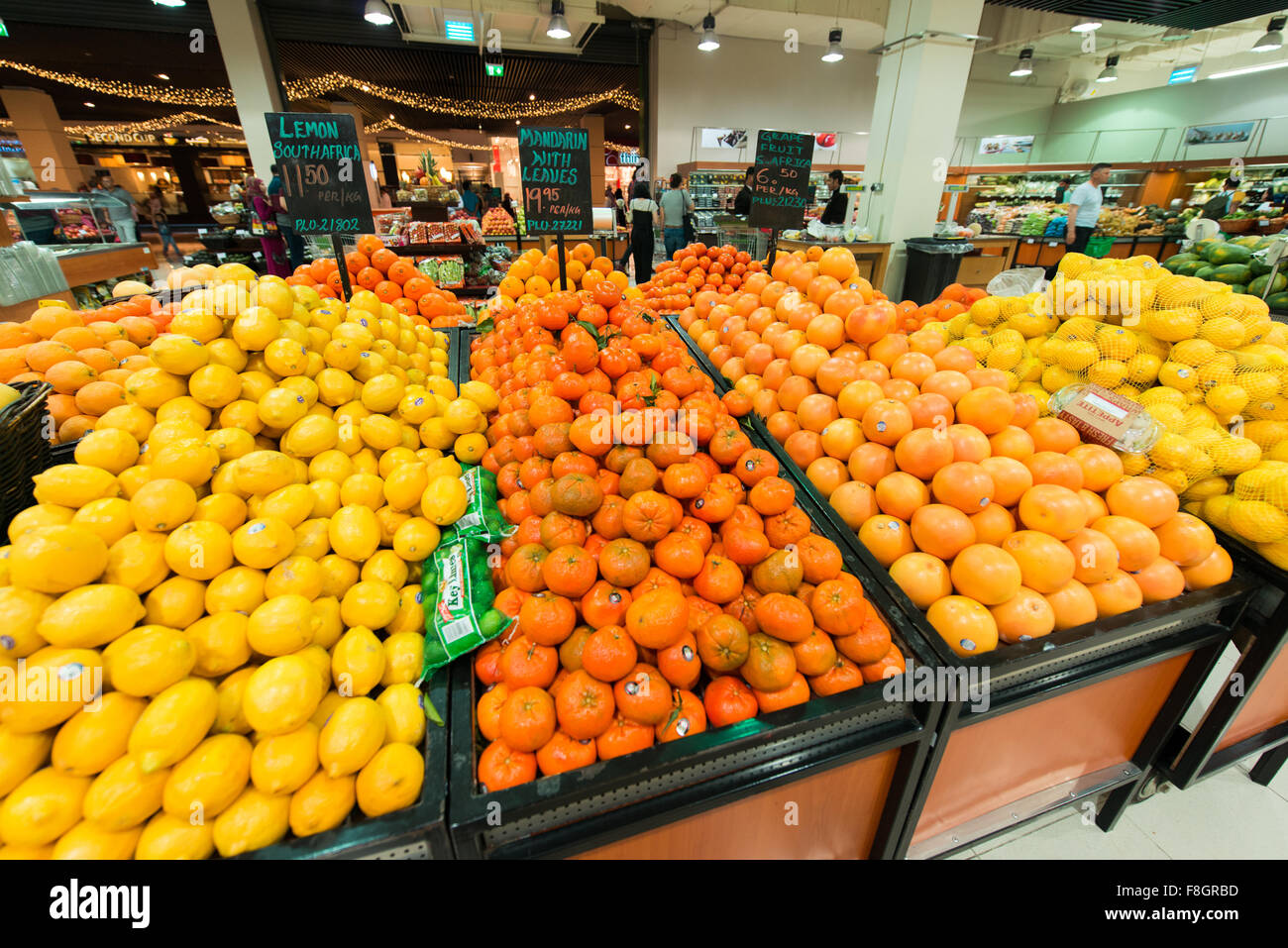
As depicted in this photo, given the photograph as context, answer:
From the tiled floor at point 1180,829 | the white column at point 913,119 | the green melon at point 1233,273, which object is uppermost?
the white column at point 913,119

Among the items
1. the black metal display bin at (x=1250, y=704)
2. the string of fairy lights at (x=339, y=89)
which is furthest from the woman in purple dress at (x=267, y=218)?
the black metal display bin at (x=1250, y=704)

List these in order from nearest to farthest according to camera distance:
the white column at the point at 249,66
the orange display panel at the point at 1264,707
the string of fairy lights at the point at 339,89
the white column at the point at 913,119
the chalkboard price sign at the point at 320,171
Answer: the orange display panel at the point at 1264,707 → the chalkboard price sign at the point at 320,171 → the white column at the point at 913,119 → the white column at the point at 249,66 → the string of fairy lights at the point at 339,89

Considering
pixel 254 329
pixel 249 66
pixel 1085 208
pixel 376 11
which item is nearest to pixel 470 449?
pixel 254 329

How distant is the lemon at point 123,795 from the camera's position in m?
0.99

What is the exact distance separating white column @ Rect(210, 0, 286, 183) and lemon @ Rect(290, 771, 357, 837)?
35.6 ft

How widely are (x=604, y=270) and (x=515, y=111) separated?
1841 cm

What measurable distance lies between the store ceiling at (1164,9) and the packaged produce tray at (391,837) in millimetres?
11798

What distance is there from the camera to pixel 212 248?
860cm

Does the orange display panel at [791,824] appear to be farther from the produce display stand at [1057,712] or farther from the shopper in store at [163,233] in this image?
the shopper in store at [163,233]

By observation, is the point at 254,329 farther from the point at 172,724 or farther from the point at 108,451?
the point at 172,724

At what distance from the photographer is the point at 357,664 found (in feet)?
Answer: 4.23

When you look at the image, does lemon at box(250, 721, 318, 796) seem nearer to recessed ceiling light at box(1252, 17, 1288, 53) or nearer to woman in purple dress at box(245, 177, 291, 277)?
woman in purple dress at box(245, 177, 291, 277)

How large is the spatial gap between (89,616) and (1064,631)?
7.84ft
